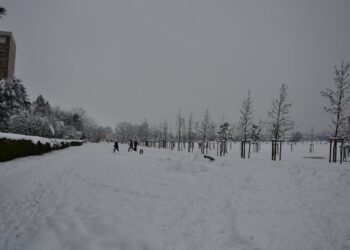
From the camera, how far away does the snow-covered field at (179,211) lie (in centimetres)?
566

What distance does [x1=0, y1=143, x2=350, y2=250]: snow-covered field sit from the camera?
18.6ft

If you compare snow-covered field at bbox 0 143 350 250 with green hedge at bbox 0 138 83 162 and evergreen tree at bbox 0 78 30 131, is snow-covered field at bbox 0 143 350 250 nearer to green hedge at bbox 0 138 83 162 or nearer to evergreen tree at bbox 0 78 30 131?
green hedge at bbox 0 138 83 162

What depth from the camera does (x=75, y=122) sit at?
110m

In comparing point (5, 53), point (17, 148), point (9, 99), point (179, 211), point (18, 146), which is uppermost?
point (5, 53)

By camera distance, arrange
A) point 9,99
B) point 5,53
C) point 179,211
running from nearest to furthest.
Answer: point 179,211 → point 9,99 → point 5,53

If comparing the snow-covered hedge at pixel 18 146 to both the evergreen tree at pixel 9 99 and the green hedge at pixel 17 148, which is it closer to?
the green hedge at pixel 17 148

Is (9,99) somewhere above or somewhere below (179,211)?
above

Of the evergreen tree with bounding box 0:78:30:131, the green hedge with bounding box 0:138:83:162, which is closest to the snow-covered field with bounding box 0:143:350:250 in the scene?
the green hedge with bounding box 0:138:83:162

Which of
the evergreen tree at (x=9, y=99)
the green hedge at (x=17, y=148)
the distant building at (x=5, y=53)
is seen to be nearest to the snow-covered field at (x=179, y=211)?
the green hedge at (x=17, y=148)

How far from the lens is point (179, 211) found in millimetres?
7469

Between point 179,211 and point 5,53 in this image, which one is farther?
point 5,53

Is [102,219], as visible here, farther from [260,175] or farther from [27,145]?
[27,145]

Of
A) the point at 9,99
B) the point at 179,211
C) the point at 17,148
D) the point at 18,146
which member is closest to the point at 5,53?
the point at 9,99

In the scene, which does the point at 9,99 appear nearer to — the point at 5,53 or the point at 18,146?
the point at 18,146
